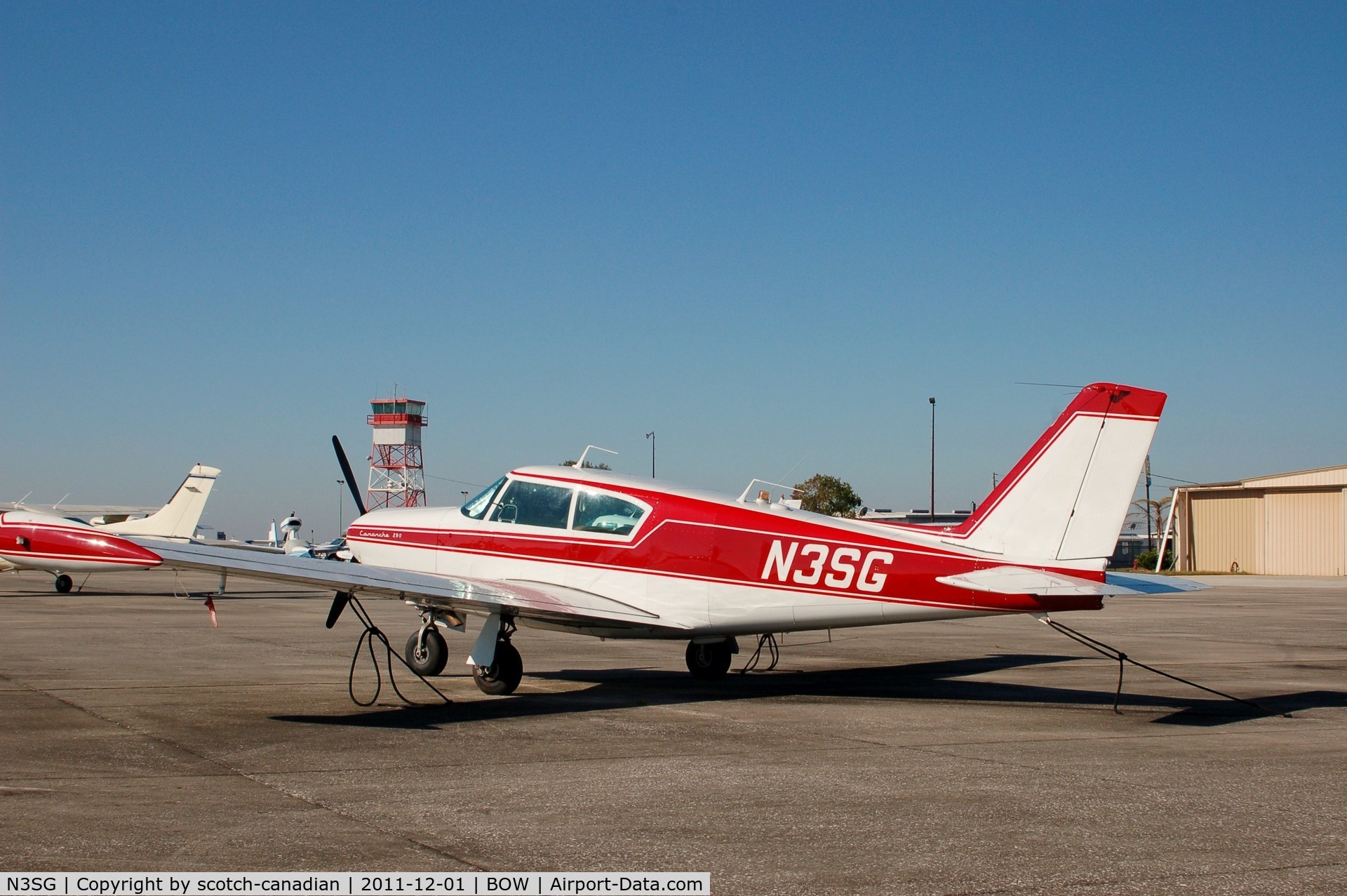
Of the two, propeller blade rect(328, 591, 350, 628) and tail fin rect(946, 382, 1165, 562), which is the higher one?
tail fin rect(946, 382, 1165, 562)

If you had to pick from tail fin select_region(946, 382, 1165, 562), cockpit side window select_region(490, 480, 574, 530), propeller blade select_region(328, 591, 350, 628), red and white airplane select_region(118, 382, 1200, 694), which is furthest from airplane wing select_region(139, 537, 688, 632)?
tail fin select_region(946, 382, 1165, 562)

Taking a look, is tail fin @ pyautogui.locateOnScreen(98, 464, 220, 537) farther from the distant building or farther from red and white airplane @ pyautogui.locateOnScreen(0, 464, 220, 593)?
the distant building

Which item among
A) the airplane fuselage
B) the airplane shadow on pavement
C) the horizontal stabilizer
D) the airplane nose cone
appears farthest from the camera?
the airplane nose cone

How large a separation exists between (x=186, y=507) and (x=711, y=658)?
88.0 feet

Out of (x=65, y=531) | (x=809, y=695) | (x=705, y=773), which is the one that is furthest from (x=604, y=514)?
(x=65, y=531)

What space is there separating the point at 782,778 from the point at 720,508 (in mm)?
4744

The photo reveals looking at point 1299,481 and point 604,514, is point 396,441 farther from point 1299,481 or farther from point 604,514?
point 604,514

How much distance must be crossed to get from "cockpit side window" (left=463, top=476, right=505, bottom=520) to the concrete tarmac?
81.1 inches

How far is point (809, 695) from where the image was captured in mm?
12734

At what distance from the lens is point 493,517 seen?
13.4 meters

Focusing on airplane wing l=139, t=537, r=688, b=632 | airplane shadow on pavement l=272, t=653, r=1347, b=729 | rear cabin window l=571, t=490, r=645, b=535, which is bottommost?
airplane shadow on pavement l=272, t=653, r=1347, b=729

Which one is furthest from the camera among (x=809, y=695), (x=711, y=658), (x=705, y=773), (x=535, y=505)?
(x=711, y=658)

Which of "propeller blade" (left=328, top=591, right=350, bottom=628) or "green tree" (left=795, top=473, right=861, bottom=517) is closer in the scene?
"propeller blade" (left=328, top=591, right=350, bottom=628)

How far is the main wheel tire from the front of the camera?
14.2 metres
